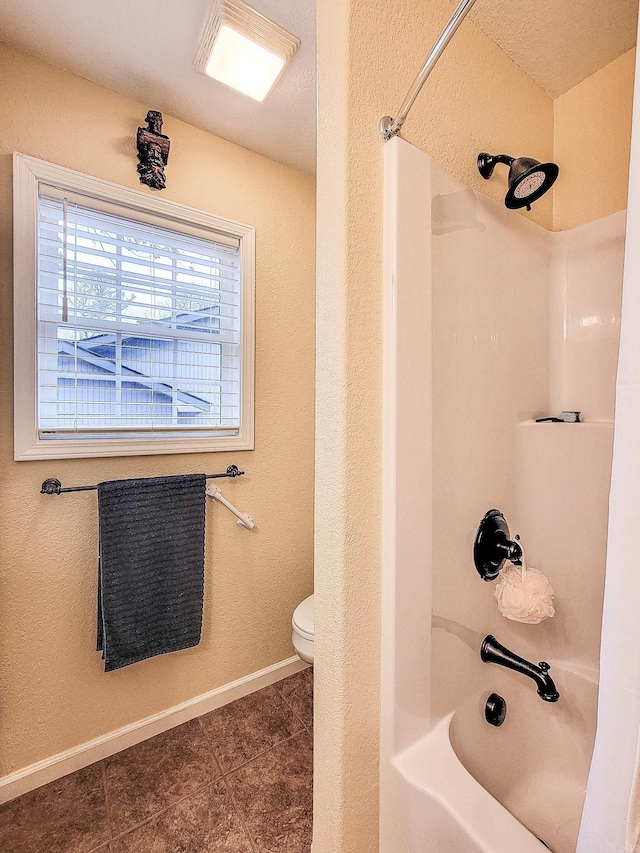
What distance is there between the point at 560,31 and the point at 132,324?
67.2 inches

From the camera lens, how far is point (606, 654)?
0.51 m

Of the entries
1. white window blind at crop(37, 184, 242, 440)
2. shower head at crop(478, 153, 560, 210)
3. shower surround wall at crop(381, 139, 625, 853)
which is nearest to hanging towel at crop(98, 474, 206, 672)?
white window blind at crop(37, 184, 242, 440)

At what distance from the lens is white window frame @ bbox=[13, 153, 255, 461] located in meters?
1.34

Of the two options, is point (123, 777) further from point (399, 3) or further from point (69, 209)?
point (399, 3)

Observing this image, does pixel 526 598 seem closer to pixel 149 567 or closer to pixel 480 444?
pixel 480 444

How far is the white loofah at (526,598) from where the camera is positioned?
1.05 m

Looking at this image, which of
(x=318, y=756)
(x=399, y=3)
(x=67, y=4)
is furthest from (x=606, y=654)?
(x=67, y=4)

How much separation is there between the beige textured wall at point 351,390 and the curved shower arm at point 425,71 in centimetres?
3

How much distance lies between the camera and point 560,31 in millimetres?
1183

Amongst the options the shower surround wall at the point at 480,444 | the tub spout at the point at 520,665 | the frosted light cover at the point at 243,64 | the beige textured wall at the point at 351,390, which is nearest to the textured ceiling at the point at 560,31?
the beige textured wall at the point at 351,390

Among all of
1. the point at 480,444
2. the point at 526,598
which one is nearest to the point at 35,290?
the point at 480,444

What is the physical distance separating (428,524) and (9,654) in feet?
4.79

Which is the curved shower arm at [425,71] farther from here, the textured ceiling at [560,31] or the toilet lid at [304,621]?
the toilet lid at [304,621]

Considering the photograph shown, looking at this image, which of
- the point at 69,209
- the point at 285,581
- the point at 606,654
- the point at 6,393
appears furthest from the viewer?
the point at 285,581
